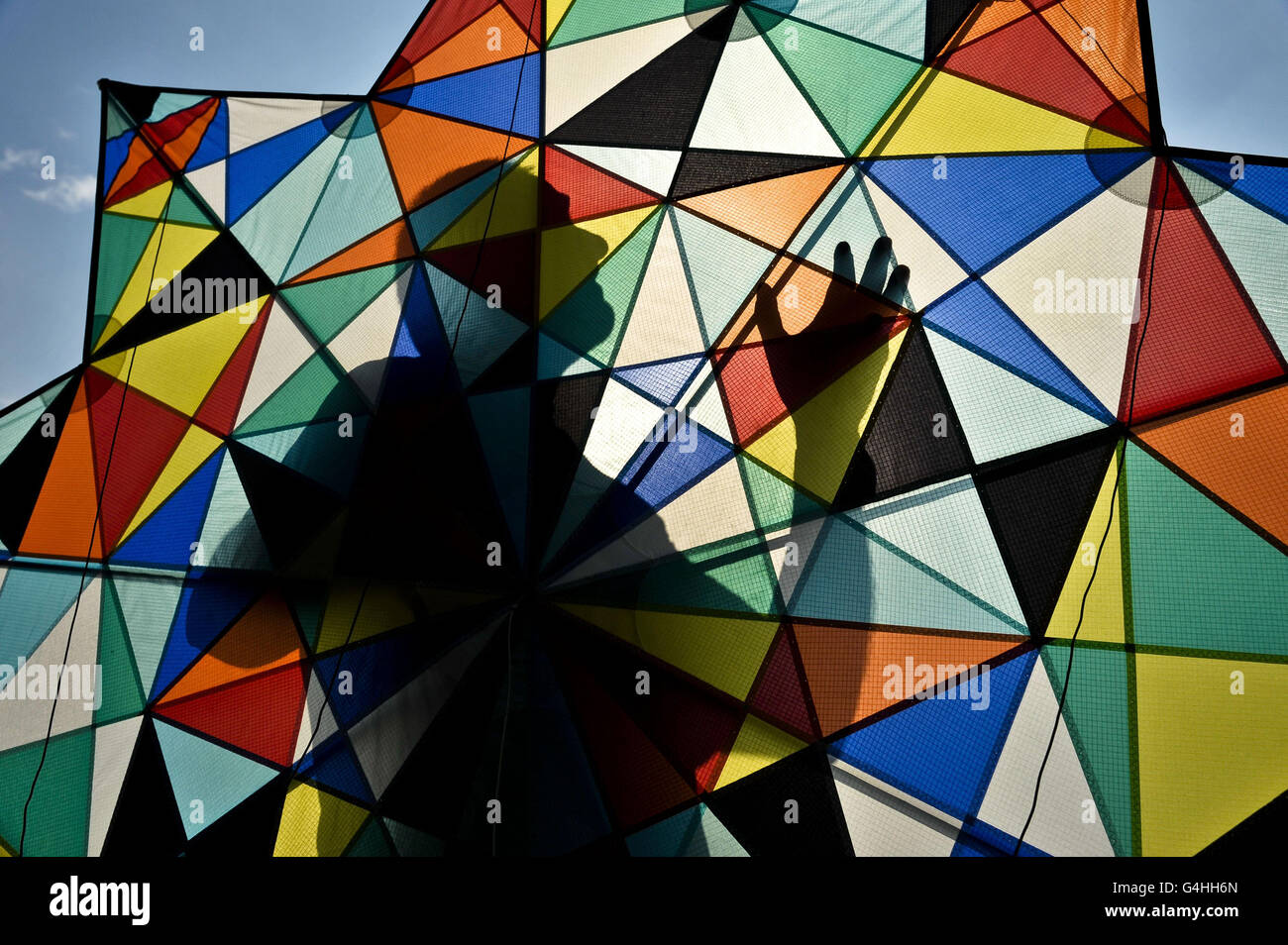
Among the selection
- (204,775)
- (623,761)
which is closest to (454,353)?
(623,761)

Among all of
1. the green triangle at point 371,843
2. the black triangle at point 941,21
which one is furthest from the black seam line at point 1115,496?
the green triangle at point 371,843

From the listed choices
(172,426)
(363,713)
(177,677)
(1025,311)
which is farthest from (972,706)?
(172,426)

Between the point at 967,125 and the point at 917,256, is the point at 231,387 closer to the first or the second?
the point at 917,256

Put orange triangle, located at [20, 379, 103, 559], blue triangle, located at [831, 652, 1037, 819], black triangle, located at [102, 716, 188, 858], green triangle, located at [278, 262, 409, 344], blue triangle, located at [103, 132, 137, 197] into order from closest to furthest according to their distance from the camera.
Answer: blue triangle, located at [831, 652, 1037, 819], black triangle, located at [102, 716, 188, 858], green triangle, located at [278, 262, 409, 344], orange triangle, located at [20, 379, 103, 559], blue triangle, located at [103, 132, 137, 197]

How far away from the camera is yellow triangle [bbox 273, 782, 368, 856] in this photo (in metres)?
9.15

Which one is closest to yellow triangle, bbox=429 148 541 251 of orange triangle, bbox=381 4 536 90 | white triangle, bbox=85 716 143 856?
orange triangle, bbox=381 4 536 90

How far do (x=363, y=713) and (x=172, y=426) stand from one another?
15.3ft

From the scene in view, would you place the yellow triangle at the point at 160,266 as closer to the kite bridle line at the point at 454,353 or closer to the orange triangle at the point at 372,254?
the orange triangle at the point at 372,254

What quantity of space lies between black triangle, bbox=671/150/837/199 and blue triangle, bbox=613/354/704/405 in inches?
81.7

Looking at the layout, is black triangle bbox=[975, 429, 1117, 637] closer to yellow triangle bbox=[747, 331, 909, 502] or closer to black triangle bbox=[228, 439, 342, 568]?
yellow triangle bbox=[747, 331, 909, 502]

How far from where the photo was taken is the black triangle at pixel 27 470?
11.0 metres

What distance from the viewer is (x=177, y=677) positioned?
1023 centimetres

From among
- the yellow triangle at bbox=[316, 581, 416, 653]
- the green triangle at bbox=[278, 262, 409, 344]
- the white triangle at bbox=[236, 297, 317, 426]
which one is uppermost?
the green triangle at bbox=[278, 262, 409, 344]

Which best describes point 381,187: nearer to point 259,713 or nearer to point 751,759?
point 259,713
